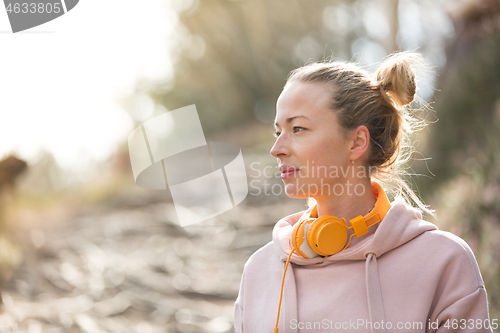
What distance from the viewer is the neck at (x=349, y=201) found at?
4.90 ft

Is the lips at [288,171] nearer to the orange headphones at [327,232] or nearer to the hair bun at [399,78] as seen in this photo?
the orange headphones at [327,232]

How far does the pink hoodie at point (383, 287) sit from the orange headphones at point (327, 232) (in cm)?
4

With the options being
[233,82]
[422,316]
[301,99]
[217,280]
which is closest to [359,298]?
[422,316]

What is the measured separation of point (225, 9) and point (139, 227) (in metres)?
6.52

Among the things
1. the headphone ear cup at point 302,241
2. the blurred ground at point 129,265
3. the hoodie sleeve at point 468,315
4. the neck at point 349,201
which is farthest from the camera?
the blurred ground at point 129,265

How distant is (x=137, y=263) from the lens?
18.4ft

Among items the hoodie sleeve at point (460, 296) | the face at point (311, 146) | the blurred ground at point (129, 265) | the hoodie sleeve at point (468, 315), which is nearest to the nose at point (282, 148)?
the face at point (311, 146)

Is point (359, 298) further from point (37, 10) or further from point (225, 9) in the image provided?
point (225, 9)

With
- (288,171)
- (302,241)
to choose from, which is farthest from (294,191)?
(302,241)

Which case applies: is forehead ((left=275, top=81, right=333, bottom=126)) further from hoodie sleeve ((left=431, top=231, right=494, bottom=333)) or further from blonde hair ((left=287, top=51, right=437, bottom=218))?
hoodie sleeve ((left=431, top=231, right=494, bottom=333))

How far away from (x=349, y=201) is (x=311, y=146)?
0.89ft

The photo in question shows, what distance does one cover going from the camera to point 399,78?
147 centimetres

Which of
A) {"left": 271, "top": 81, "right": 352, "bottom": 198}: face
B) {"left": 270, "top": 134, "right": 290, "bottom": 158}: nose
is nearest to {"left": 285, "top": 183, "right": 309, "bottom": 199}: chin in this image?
{"left": 271, "top": 81, "right": 352, "bottom": 198}: face

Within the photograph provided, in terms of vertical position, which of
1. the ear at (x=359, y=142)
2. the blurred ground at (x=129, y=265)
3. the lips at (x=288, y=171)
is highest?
the ear at (x=359, y=142)
